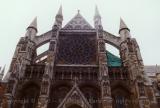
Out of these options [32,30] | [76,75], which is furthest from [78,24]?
[76,75]

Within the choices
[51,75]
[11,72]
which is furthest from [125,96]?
[11,72]

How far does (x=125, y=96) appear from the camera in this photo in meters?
22.8

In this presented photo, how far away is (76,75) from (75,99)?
129 inches

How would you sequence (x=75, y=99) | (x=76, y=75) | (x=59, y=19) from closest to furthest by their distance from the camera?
1. (x=75, y=99)
2. (x=76, y=75)
3. (x=59, y=19)

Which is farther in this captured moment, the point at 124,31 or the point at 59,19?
the point at 59,19

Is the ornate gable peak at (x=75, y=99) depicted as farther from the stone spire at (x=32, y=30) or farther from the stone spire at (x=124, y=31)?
the stone spire at (x=124, y=31)

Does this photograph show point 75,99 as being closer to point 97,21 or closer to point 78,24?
point 97,21

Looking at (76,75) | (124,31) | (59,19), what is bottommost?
(76,75)

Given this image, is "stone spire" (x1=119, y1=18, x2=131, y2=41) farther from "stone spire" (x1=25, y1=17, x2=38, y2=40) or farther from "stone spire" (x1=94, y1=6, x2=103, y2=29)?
"stone spire" (x1=25, y1=17, x2=38, y2=40)

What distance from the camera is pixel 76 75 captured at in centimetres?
2348

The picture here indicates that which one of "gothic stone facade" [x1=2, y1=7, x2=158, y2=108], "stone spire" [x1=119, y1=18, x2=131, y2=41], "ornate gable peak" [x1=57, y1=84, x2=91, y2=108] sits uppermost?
"stone spire" [x1=119, y1=18, x2=131, y2=41]

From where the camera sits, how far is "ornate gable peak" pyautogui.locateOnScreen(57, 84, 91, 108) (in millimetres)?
20406

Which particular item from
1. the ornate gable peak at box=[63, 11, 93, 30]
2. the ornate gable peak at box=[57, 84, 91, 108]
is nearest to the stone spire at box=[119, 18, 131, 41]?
the ornate gable peak at box=[63, 11, 93, 30]

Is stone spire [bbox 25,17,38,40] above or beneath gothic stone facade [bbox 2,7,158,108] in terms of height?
above
